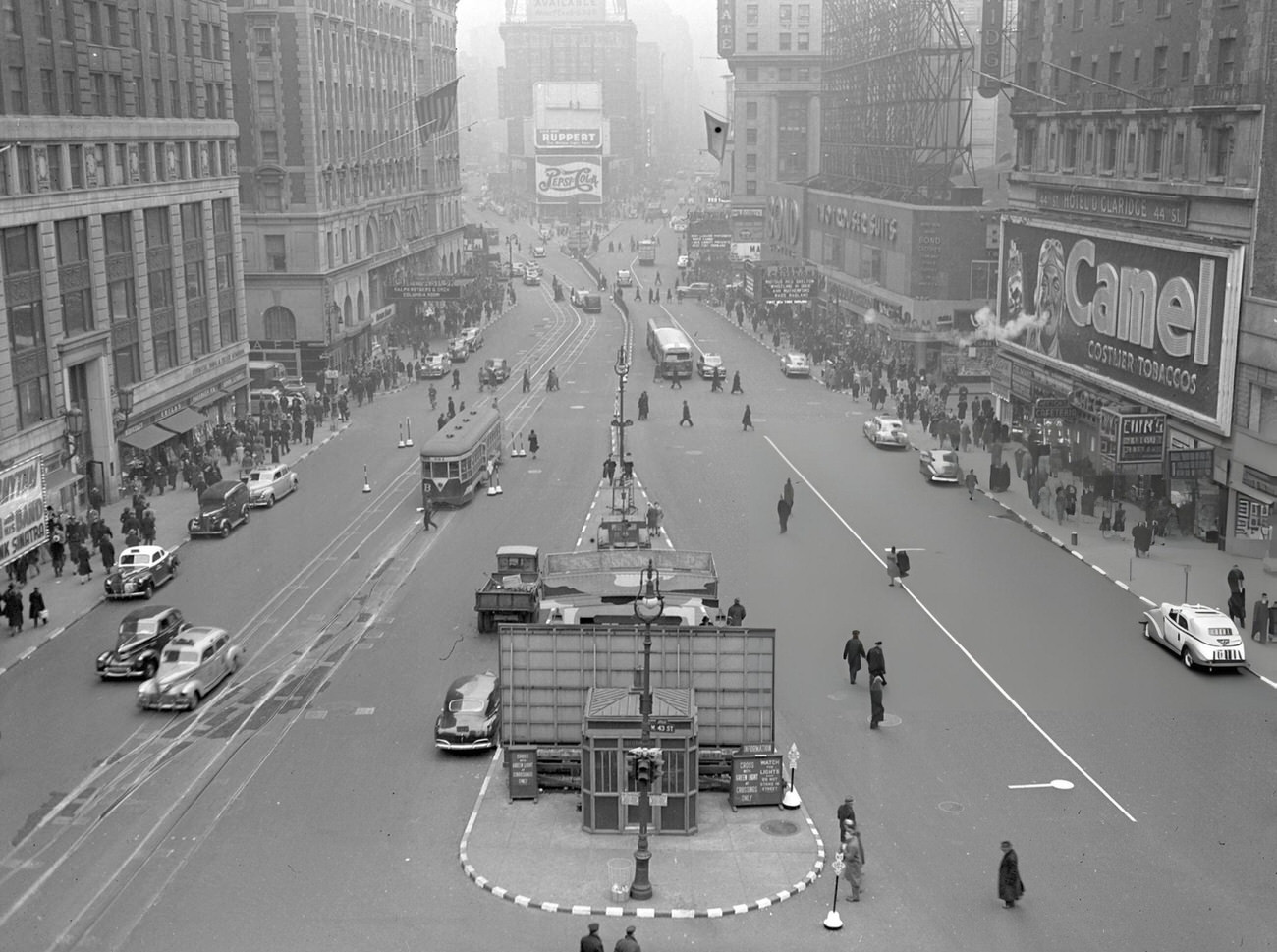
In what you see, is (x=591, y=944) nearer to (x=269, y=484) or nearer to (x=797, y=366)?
(x=269, y=484)

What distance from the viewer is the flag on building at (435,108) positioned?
297 ft

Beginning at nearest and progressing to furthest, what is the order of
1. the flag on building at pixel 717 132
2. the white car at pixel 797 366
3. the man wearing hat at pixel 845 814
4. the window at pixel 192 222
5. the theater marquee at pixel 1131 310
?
the man wearing hat at pixel 845 814 → the theater marquee at pixel 1131 310 → the flag on building at pixel 717 132 → the window at pixel 192 222 → the white car at pixel 797 366

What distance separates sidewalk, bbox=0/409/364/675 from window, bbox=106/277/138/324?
21.2ft

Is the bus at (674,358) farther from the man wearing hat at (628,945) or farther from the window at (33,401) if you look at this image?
the man wearing hat at (628,945)

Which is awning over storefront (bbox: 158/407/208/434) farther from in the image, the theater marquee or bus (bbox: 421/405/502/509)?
the theater marquee

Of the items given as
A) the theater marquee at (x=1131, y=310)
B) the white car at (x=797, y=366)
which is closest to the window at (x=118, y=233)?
the theater marquee at (x=1131, y=310)

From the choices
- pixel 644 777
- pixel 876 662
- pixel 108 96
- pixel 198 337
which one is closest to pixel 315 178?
pixel 198 337

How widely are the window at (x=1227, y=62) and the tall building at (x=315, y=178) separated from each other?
5259 centimetres

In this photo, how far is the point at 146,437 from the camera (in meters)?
57.3

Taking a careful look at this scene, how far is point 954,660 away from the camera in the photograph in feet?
114

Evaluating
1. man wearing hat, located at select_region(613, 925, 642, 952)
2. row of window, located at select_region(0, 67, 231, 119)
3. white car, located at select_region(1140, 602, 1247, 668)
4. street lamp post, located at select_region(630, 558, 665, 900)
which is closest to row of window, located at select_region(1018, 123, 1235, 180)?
white car, located at select_region(1140, 602, 1247, 668)

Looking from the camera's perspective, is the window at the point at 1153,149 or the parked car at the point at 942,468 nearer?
the window at the point at 1153,149

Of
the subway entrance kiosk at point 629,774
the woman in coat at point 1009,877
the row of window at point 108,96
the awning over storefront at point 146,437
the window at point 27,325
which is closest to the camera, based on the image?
the woman in coat at point 1009,877

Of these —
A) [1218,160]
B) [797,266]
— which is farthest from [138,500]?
[797,266]
